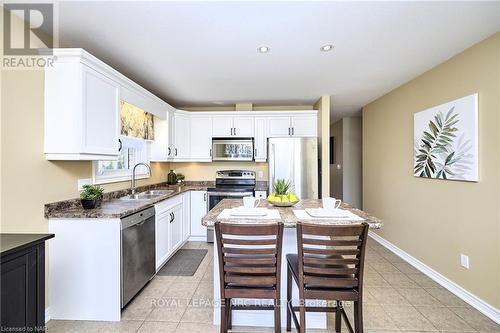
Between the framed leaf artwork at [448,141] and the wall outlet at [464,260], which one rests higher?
the framed leaf artwork at [448,141]

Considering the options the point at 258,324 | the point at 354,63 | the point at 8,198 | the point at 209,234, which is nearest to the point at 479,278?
the point at 258,324

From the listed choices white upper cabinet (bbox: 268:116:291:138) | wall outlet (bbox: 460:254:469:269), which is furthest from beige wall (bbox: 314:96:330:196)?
wall outlet (bbox: 460:254:469:269)

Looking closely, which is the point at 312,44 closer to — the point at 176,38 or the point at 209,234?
the point at 176,38

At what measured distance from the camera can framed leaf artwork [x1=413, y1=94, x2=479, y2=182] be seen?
2.29 metres

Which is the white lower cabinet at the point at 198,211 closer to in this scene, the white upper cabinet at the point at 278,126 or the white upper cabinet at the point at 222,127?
the white upper cabinet at the point at 222,127

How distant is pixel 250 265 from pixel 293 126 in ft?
10.2

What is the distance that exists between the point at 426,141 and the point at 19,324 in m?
4.00

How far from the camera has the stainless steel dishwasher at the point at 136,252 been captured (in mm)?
2111

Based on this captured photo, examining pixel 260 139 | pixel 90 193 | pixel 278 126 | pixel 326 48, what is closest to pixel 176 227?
pixel 90 193

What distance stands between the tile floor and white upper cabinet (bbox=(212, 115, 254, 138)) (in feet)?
7.80

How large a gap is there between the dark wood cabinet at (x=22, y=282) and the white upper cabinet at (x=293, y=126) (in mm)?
3463
